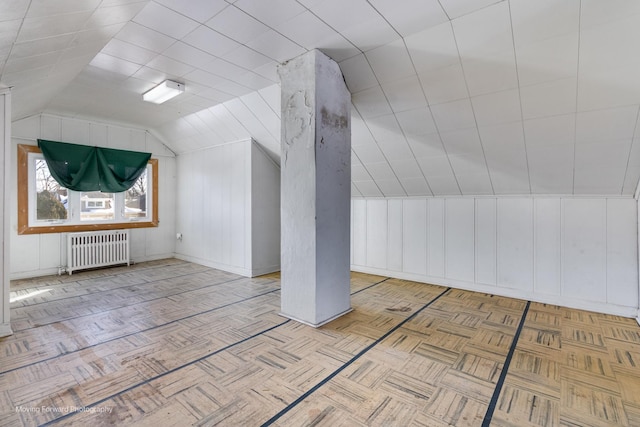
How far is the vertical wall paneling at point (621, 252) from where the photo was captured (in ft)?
10.2

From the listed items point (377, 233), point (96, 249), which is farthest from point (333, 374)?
point (96, 249)

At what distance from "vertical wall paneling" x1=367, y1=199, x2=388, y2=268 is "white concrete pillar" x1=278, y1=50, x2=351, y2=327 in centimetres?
181

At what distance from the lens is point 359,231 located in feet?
16.8

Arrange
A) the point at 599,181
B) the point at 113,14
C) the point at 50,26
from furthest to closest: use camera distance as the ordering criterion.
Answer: the point at 599,181 → the point at 113,14 → the point at 50,26

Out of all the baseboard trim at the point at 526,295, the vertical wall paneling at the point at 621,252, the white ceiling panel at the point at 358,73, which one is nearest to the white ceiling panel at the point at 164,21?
the white ceiling panel at the point at 358,73

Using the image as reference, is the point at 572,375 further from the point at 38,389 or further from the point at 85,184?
the point at 85,184

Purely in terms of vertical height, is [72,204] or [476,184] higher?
[476,184]

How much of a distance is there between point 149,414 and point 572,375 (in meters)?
2.67

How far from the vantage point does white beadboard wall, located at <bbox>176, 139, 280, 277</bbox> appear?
4824 mm

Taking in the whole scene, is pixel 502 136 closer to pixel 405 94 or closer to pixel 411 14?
pixel 405 94

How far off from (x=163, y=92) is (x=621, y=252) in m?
5.36

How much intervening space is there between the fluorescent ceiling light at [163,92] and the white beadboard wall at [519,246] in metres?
3.14

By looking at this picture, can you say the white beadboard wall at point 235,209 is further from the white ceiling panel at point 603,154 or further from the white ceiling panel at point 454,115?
the white ceiling panel at point 603,154

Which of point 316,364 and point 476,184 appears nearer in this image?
point 316,364
